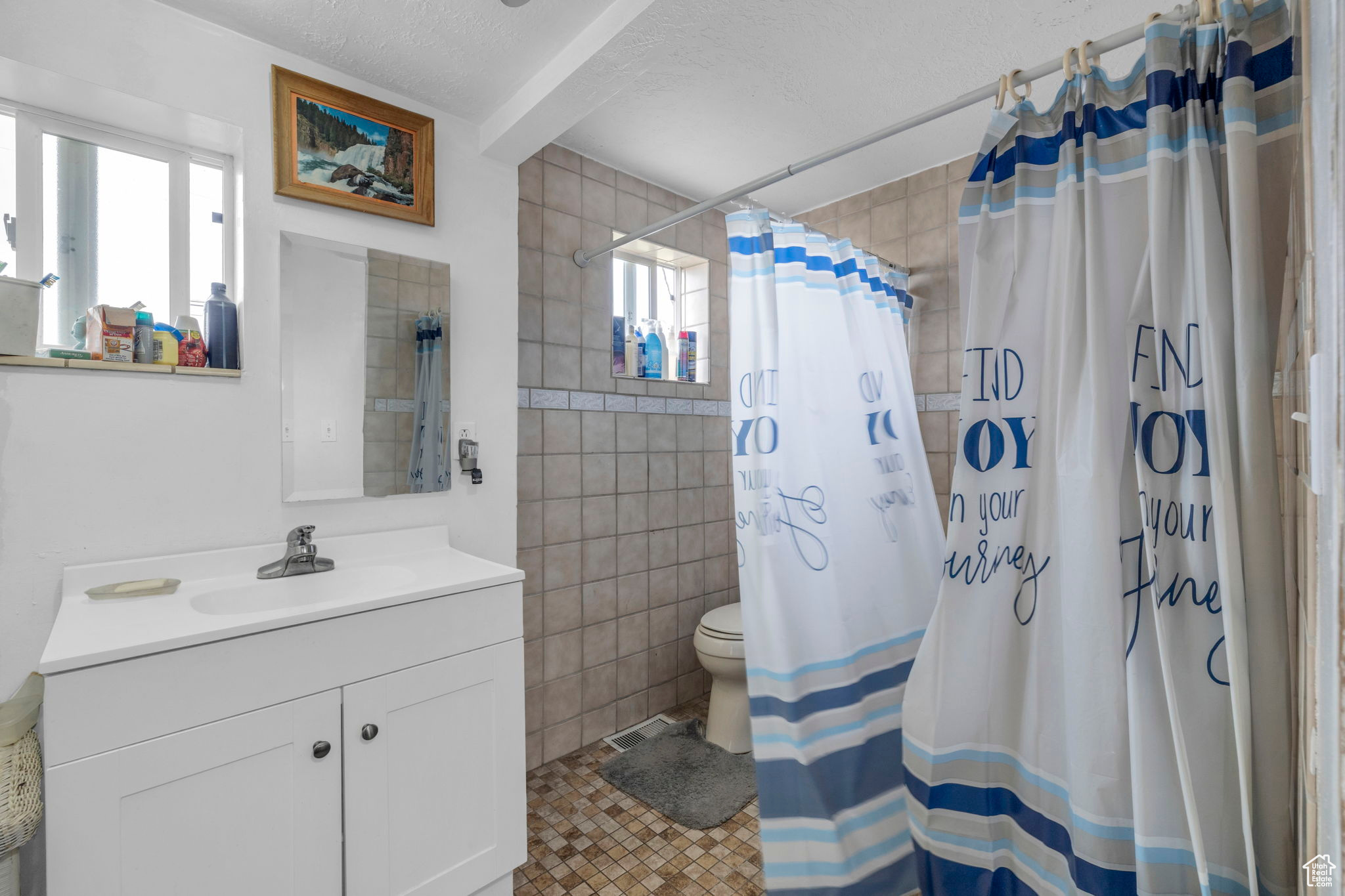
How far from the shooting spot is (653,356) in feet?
8.25

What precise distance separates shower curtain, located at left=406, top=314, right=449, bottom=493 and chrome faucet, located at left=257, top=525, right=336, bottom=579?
1.01 feet

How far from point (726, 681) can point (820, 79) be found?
2.08 metres

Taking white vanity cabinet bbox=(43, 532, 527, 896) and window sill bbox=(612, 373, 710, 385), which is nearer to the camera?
white vanity cabinet bbox=(43, 532, 527, 896)

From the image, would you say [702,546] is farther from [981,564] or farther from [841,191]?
[841,191]

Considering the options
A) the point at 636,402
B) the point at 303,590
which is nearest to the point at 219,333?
the point at 303,590

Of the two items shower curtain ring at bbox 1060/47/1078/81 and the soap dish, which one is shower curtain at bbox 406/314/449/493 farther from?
shower curtain ring at bbox 1060/47/1078/81

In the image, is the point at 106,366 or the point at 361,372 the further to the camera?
the point at 361,372

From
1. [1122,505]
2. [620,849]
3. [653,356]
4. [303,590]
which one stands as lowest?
[620,849]

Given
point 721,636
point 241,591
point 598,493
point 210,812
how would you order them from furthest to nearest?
point 598,493
point 721,636
point 241,591
point 210,812

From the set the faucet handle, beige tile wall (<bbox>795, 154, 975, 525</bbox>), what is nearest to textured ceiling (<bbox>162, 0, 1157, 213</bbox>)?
beige tile wall (<bbox>795, 154, 975, 525</bbox>)

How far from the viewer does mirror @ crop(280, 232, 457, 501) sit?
1.58 meters

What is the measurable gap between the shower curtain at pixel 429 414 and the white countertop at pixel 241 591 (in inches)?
6.3

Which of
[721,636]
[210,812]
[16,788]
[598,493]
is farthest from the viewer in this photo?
[598,493]

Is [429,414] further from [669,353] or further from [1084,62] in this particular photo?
[1084,62]
